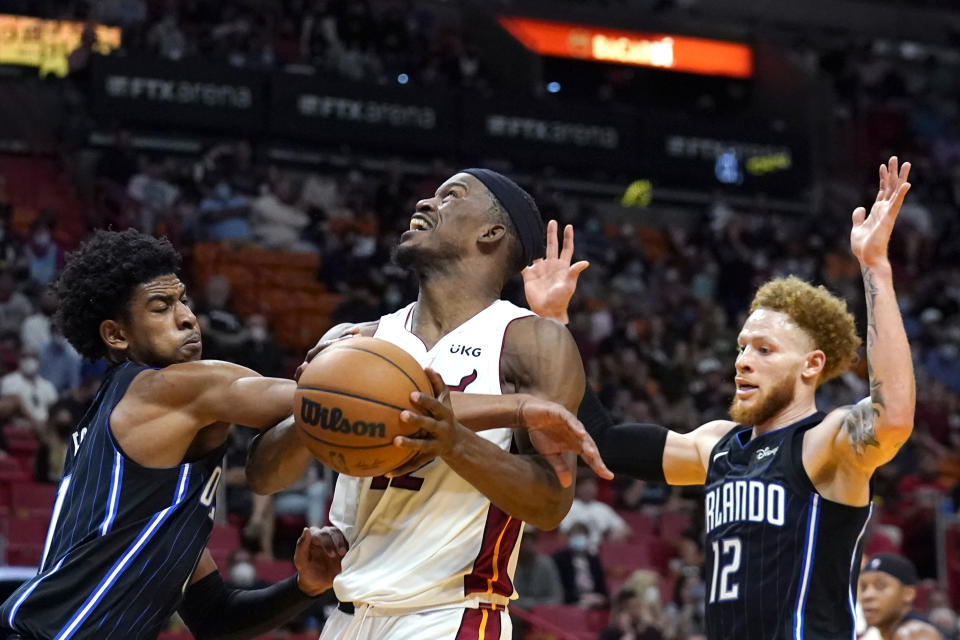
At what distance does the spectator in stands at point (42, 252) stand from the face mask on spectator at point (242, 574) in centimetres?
499

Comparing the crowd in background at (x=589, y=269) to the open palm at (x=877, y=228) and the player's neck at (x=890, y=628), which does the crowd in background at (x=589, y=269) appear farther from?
the open palm at (x=877, y=228)

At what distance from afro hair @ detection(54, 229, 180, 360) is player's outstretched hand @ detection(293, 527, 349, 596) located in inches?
34.9

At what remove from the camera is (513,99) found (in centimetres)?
1914

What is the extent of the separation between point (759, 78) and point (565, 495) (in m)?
20.2

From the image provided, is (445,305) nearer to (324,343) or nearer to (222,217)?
(324,343)

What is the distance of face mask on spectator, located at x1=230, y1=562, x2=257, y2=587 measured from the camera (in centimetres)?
921

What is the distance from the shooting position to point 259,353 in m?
11.9

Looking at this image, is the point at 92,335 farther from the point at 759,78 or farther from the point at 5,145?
the point at 759,78

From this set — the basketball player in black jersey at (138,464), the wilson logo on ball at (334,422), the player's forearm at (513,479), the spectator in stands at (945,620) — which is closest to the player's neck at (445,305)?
the basketball player in black jersey at (138,464)

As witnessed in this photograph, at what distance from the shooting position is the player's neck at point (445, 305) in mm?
4031

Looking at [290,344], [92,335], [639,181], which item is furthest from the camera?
[639,181]

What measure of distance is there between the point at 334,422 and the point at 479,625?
0.81 metres

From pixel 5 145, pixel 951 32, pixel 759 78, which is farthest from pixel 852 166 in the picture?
pixel 5 145

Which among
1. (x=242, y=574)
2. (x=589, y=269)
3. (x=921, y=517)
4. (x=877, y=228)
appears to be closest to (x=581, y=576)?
(x=242, y=574)
